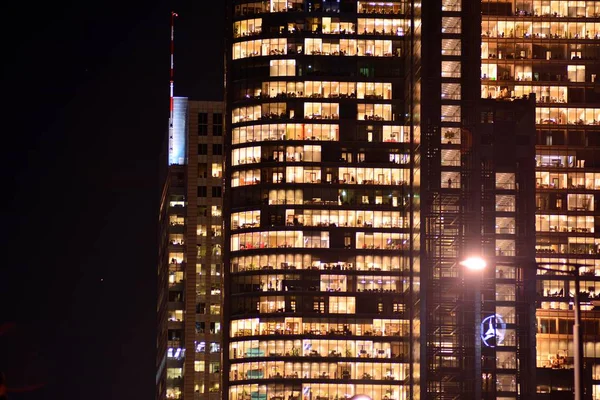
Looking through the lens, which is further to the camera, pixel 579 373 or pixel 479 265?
pixel 479 265

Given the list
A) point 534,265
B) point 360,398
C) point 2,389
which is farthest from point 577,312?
point 2,389

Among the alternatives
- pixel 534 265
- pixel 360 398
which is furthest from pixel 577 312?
pixel 360 398

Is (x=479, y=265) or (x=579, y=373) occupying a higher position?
(x=479, y=265)


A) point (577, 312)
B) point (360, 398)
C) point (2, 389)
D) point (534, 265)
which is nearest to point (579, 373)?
point (577, 312)

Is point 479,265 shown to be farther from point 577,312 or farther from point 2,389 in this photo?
point 2,389

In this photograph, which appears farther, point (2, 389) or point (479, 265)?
point (479, 265)

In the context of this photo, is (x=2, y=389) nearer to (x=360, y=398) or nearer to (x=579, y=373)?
(x=360, y=398)

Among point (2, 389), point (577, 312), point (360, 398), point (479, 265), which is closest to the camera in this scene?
point (2, 389)

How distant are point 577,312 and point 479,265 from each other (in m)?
5.37

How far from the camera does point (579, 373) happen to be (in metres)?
43.3

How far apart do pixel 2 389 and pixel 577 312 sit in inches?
798

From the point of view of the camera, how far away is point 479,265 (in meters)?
47.6

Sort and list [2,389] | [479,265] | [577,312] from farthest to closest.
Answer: [479,265], [577,312], [2,389]

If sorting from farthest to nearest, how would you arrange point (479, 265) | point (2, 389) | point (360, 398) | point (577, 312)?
point (479, 265) → point (577, 312) → point (360, 398) → point (2, 389)
